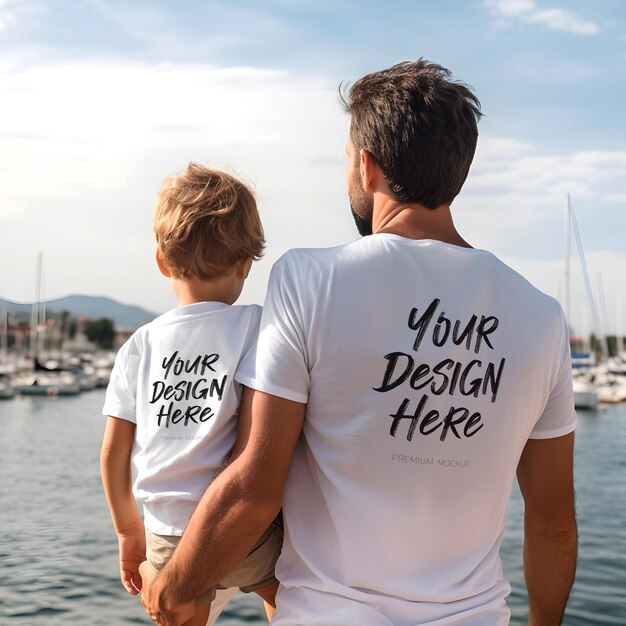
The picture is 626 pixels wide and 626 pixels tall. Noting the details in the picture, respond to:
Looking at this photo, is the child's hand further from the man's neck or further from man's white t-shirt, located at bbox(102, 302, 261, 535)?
the man's neck

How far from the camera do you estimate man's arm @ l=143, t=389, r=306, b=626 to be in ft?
4.64

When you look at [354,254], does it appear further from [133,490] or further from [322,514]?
[133,490]

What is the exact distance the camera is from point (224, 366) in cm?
185

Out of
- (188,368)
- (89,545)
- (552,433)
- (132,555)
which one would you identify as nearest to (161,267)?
(188,368)

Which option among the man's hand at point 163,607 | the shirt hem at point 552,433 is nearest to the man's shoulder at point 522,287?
the shirt hem at point 552,433

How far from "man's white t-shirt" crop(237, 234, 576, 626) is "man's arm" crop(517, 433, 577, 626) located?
153 mm

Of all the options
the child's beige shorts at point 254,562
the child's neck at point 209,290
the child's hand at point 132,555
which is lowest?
the child's hand at point 132,555

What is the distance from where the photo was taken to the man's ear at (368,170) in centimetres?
150

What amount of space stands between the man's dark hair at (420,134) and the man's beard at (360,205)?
0.06 metres

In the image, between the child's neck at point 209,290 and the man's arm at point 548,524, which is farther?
the child's neck at point 209,290

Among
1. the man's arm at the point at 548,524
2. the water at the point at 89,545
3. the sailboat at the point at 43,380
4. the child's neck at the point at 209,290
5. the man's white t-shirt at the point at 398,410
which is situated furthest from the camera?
the sailboat at the point at 43,380

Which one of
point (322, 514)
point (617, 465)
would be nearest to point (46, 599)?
point (322, 514)

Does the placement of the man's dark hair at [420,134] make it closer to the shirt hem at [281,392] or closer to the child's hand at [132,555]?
the shirt hem at [281,392]

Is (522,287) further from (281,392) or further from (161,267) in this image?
(161,267)
